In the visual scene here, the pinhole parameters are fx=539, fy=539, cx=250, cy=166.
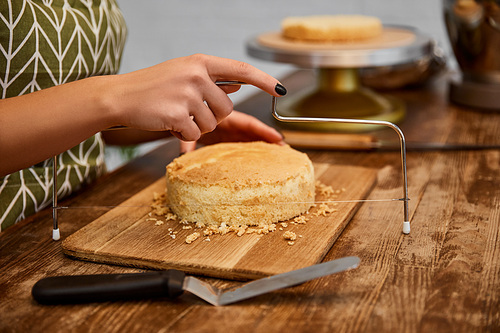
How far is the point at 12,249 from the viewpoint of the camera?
858 millimetres

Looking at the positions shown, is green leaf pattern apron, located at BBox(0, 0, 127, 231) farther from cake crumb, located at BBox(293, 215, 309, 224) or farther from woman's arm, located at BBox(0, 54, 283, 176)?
cake crumb, located at BBox(293, 215, 309, 224)

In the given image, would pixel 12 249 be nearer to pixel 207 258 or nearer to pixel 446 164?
pixel 207 258

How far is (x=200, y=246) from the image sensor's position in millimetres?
827

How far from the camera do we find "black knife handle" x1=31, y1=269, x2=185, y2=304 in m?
0.68

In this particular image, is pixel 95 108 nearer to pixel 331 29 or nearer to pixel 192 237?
pixel 192 237

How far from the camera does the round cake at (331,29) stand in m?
1.56

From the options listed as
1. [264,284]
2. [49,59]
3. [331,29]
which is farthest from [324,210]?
[331,29]

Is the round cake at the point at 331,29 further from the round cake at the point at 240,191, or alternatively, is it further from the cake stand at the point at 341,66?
the round cake at the point at 240,191

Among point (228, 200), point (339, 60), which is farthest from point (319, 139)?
point (228, 200)

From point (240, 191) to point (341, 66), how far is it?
661 mm

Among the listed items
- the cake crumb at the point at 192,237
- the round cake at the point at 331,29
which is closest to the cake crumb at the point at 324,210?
the cake crumb at the point at 192,237

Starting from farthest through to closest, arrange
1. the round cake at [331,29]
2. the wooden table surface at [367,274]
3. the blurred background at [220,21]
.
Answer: the blurred background at [220,21] < the round cake at [331,29] < the wooden table surface at [367,274]

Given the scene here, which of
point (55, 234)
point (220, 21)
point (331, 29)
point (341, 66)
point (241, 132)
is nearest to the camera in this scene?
point (55, 234)

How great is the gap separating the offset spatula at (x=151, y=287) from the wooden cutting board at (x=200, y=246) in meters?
0.05
